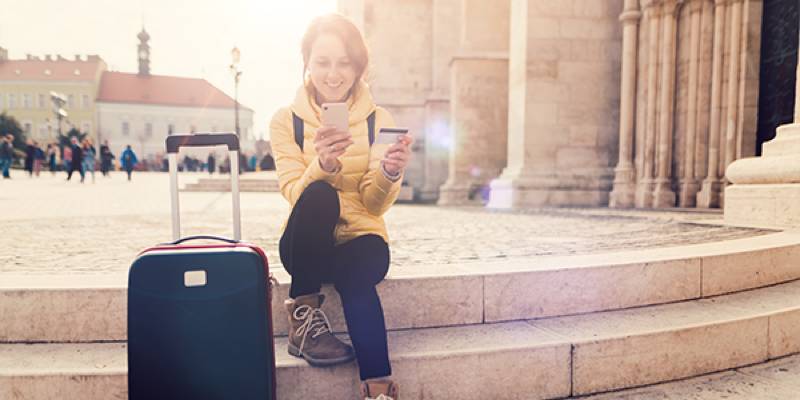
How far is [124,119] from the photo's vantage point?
6525cm

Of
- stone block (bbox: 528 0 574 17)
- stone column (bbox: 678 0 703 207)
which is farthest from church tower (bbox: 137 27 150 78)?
stone column (bbox: 678 0 703 207)

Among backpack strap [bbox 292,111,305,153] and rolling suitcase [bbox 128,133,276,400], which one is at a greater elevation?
backpack strap [bbox 292,111,305,153]

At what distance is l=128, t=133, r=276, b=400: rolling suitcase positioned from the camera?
1.51m

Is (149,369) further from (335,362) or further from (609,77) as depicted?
(609,77)

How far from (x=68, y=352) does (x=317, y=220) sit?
132 cm

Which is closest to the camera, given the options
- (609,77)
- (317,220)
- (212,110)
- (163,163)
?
(317,220)

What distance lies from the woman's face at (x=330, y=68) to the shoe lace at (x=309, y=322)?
0.97 metres

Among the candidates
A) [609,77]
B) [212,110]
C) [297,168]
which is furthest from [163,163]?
[297,168]

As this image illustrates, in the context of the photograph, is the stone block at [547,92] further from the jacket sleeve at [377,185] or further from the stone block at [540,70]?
the jacket sleeve at [377,185]

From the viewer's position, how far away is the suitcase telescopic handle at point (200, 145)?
1.76m

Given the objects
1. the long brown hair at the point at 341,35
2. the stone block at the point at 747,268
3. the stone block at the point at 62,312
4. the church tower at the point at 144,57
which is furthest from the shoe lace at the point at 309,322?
the church tower at the point at 144,57

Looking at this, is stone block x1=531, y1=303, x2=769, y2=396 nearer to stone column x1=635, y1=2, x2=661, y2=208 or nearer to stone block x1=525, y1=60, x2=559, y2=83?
stone column x1=635, y1=2, x2=661, y2=208

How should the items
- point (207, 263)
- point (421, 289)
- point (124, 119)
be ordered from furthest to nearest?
point (124, 119), point (421, 289), point (207, 263)

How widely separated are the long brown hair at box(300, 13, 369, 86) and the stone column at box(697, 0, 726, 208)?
22.8 ft
